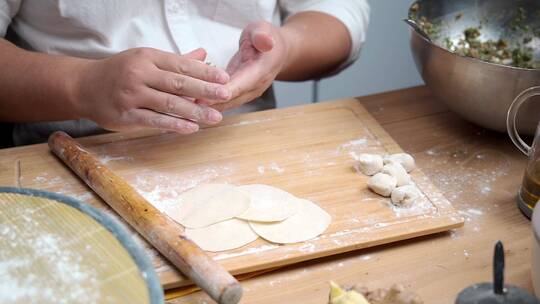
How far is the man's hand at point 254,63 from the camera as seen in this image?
1.00 meters

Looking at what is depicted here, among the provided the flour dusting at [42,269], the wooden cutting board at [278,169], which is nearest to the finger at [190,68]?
the wooden cutting board at [278,169]

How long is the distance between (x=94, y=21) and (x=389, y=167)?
0.55 metres

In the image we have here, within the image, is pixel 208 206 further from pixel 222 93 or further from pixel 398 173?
pixel 398 173

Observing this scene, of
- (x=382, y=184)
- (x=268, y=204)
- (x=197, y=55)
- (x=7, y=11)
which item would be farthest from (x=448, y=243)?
(x=7, y=11)

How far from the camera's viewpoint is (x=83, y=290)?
60cm

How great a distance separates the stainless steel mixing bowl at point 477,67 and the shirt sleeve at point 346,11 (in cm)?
18

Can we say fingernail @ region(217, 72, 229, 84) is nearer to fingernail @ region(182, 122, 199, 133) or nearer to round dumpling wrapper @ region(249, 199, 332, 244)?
fingernail @ region(182, 122, 199, 133)

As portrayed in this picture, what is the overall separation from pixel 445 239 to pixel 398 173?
0.40 ft

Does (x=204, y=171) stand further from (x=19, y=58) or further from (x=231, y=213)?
(x=19, y=58)

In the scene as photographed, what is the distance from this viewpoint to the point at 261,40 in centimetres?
100

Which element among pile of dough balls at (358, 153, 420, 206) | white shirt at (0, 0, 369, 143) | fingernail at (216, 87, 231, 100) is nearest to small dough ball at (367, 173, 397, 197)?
pile of dough balls at (358, 153, 420, 206)

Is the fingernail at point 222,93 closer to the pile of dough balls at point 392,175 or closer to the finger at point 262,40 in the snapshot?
the finger at point 262,40

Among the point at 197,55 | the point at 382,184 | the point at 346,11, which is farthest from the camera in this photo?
the point at 346,11

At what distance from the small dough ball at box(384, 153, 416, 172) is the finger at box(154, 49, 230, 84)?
27 centimetres
